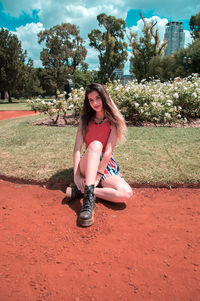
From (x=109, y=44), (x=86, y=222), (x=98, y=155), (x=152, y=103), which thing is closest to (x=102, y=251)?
(x=86, y=222)

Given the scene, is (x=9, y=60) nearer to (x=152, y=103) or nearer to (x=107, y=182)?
(x=152, y=103)

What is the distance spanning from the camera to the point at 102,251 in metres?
1.76

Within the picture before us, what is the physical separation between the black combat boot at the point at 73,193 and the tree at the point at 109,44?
105ft

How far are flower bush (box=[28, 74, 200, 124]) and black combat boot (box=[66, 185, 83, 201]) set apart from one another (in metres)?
4.33

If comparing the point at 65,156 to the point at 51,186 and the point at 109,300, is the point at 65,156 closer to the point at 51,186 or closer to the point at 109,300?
the point at 51,186

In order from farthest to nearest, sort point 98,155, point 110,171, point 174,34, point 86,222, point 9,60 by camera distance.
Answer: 1. point 174,34
2. point 9,60
3. point 110,171
4. point 98,155
5. point 86,222

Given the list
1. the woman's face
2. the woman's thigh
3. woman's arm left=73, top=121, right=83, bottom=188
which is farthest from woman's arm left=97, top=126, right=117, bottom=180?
the woman's face

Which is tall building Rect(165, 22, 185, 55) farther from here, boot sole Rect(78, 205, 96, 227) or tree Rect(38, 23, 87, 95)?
boot sole Rect(78, 205, 96, 227)

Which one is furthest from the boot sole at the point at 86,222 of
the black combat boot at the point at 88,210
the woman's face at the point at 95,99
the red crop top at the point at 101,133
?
the woman's face at the point at 95,99

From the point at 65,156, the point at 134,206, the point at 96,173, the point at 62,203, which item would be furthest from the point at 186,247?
the point at 65,156

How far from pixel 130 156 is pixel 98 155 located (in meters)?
1.66

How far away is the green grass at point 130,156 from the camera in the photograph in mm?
3176

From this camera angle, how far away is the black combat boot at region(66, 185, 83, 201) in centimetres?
245

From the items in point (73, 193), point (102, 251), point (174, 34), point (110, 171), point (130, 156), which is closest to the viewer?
point (102, 251)
